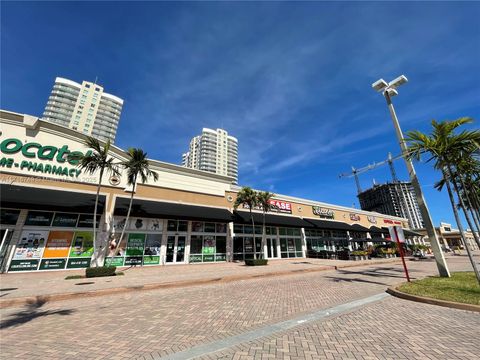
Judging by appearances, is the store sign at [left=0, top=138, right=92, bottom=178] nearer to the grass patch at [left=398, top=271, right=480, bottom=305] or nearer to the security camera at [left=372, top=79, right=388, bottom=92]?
the grass patch at [left=398, top=271, right=480, bottom=305]

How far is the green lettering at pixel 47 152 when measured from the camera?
1639cm

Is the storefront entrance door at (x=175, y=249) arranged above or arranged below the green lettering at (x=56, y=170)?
below

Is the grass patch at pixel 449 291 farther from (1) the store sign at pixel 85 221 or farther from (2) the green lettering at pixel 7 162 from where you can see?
(2) the green lettering at pixel 7 162

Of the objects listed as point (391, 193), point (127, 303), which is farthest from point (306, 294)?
point (391, 193)

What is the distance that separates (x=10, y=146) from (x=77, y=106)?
103 m

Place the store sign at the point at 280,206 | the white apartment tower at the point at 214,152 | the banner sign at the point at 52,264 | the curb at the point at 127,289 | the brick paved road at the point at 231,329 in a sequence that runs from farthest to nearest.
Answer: the white apartment tower at the point at 214,152, the store sign at the point at 280,206, the banner sign at the point at 52,264, the curb at the point at 127,289, the brick paved road at the point at 231,329

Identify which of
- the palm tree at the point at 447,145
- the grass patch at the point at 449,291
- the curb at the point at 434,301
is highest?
the palm tree at the point at 447,145

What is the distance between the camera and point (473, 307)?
6293 millimetres

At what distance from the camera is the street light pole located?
11602 mm

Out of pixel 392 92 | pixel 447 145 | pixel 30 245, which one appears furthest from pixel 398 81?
pixel 30 245

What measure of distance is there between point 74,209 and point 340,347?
1762 centimetres

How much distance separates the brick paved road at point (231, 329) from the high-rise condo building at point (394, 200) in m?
127

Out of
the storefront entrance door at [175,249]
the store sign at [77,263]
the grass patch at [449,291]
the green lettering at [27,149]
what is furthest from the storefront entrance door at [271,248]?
the green lettering at [27,149]

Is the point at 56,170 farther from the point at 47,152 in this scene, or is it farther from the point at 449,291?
the point at 449,291
